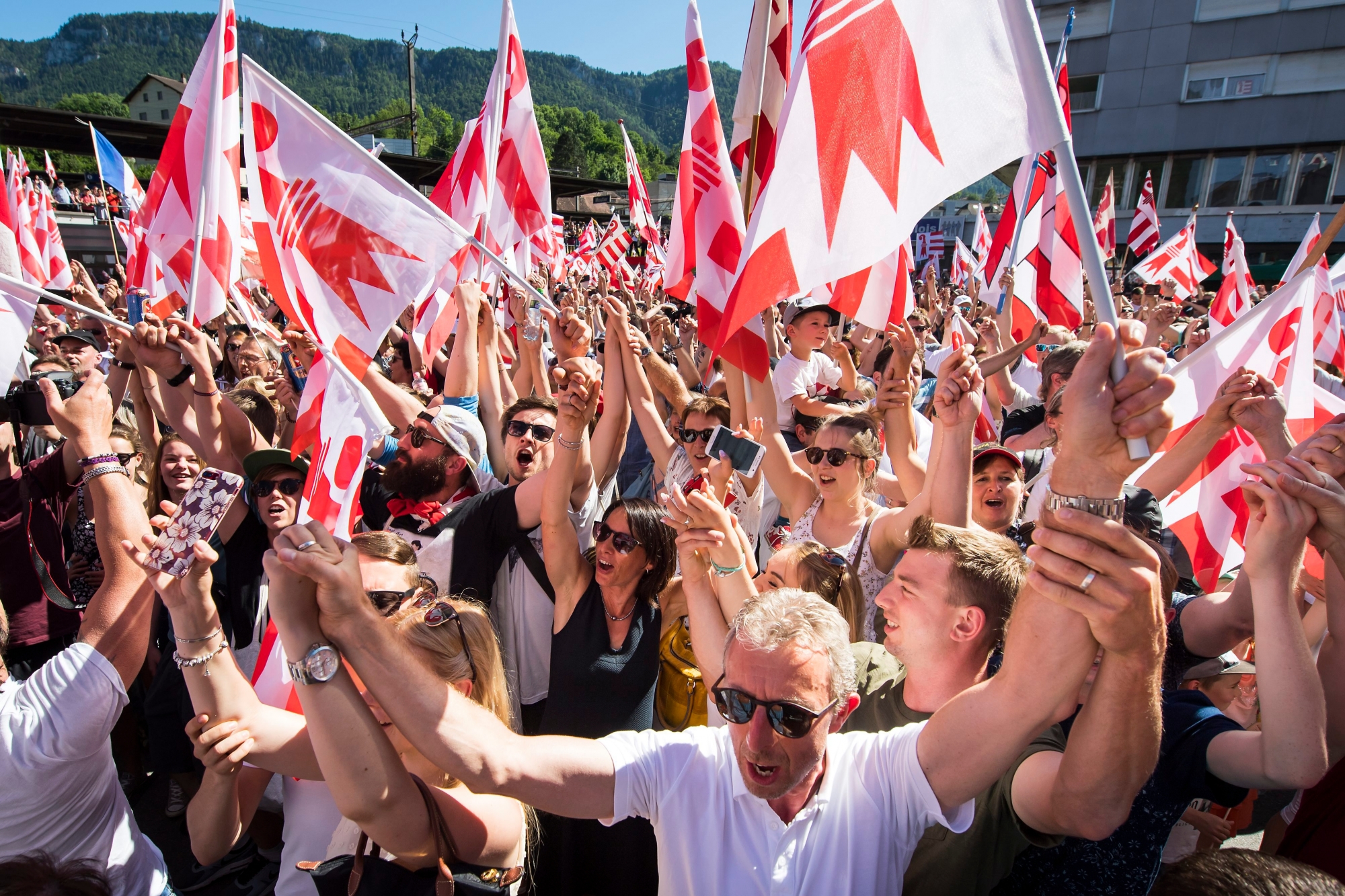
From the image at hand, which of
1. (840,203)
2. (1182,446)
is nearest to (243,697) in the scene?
(840,203)

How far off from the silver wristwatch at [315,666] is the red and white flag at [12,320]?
2.34 metres

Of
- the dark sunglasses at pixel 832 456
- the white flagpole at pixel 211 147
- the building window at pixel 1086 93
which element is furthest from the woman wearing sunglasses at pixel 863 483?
the building window at pixel 1086 93

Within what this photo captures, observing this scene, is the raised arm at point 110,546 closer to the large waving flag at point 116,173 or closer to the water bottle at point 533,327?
the water bottle at point 533,327

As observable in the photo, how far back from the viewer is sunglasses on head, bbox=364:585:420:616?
228 centimetres

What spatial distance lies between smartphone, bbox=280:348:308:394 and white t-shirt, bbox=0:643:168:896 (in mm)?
3101

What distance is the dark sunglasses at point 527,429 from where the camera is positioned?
341 centimetres

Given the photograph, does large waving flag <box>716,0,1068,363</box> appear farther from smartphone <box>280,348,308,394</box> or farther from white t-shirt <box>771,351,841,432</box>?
smartphone <box>280,348,308,394</box>

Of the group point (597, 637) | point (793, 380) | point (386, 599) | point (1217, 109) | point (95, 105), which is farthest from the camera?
point (95, 105)

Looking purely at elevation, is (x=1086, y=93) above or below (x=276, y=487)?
above

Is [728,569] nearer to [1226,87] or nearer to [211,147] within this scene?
[211,147]

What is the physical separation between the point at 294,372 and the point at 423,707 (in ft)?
14.7

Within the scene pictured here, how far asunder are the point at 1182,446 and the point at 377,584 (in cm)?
279

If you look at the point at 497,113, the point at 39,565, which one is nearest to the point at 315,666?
the point at 39,565

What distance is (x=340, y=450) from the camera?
2637 millimetres
